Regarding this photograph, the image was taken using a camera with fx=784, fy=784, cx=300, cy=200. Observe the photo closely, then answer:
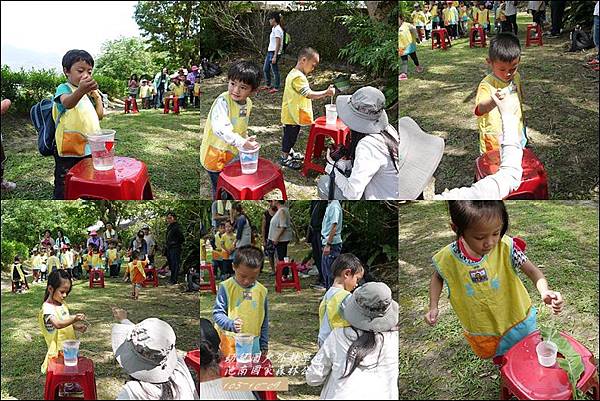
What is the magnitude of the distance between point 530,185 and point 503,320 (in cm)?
57

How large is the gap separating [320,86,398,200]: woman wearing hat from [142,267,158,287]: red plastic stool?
0.91 meters

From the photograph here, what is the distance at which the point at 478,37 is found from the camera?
3.26 metres

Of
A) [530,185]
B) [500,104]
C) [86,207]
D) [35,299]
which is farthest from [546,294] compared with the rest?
[35,299]

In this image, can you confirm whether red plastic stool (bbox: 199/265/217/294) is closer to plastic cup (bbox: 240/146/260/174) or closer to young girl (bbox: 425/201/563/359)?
plastic cup (bbox: 240/146/260/174)

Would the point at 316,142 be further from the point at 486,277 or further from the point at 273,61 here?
the point at 486,277

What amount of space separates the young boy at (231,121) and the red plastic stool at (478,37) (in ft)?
2.95

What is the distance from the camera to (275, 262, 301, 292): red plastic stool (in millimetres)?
3264

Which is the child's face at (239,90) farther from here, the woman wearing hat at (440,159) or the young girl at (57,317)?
the young girl at (57,317)

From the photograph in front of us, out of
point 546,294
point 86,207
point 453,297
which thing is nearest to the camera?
point 546,294

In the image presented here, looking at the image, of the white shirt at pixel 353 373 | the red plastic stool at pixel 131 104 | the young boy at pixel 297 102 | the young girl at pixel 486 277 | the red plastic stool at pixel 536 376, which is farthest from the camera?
the red plastic stool at pixel 131 104

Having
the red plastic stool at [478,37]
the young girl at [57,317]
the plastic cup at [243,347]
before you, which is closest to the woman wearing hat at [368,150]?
the red plastic stool at [478,37]

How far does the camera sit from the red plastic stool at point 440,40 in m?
3.31

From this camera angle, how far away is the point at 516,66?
10.5 feet

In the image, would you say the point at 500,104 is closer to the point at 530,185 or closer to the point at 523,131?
the point at 523,131
